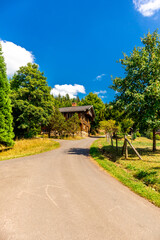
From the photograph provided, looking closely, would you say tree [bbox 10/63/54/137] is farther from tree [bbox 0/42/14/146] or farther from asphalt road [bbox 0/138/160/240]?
asphalt road [bbox 0/138/160/240]

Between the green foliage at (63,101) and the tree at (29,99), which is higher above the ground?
the green foliage at (63,101)

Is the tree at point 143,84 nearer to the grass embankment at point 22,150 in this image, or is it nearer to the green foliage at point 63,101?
the grass embankment at point 22,150

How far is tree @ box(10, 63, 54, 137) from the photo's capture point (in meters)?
23.7

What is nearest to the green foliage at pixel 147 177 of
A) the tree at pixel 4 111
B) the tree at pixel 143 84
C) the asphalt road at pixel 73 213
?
the asphalt road at pixel 73 213

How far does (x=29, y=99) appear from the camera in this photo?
25906 millimetres

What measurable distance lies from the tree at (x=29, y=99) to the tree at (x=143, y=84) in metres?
17.3

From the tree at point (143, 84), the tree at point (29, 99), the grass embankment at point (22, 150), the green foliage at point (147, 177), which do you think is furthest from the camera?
the tree at point (29, 99)

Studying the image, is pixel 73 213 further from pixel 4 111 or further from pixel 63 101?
pixel 63 101

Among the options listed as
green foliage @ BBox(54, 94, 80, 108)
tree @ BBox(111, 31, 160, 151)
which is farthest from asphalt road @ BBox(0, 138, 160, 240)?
green foliage @ BBox(54, 94, 80, 108)

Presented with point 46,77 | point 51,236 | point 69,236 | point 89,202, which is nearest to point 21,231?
point 51,236

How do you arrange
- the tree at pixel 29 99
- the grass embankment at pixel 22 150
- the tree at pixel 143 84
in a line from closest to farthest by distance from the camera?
the tree at pixel 143 84 < the grass embankment at pixel 22 150 < the tree at pixel 29 99

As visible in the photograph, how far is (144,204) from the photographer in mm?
4465

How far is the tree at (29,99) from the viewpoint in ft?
77.9

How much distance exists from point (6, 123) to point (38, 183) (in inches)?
513
